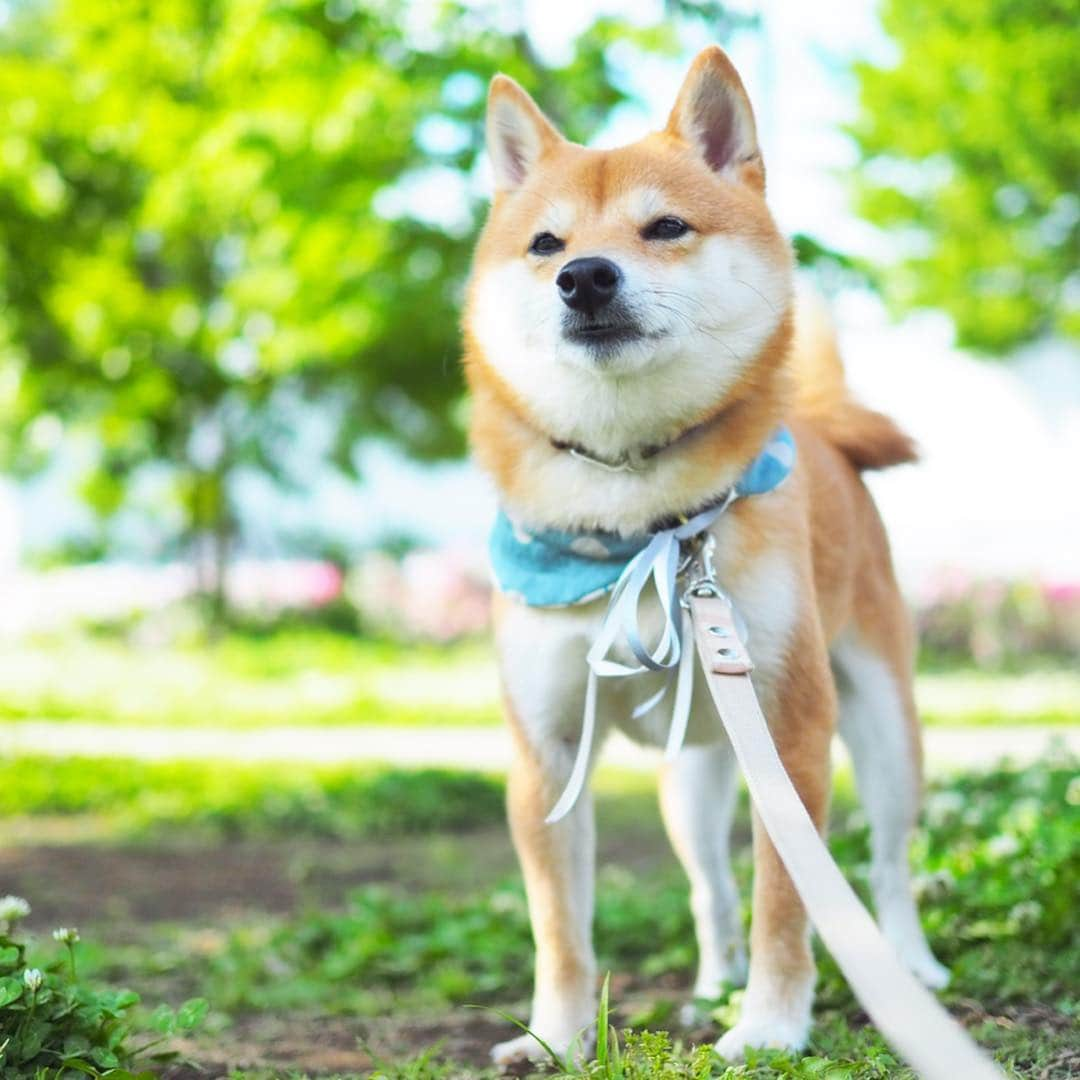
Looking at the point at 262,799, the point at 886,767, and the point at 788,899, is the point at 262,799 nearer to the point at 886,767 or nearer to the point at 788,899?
the point at 886,767

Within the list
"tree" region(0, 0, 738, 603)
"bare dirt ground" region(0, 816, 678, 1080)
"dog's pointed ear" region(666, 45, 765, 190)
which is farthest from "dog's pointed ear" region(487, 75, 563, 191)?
"tree" region(0, 0, 738, 603)

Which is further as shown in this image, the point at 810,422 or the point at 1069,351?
the point at 1069,351

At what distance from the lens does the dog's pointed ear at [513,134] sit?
3002 millimetres

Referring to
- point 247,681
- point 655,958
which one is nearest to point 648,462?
point 655,958

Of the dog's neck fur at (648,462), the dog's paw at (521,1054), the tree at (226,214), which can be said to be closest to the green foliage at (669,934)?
the dog's paw at (521,1054)

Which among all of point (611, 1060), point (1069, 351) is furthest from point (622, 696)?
point (1069, 351)

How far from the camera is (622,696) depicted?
2750 millimetres

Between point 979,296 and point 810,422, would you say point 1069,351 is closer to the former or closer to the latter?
point 979,296

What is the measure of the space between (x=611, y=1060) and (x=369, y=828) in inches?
178

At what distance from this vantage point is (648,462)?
2670 mm

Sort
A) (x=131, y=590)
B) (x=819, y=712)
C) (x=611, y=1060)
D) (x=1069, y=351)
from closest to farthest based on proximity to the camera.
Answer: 1. (x=611, y=1060)
2. (x=819, y=712)
3. (x=131, y=590)
4. (x=1069, y=351)

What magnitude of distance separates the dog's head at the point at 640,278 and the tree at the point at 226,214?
280 centimetres

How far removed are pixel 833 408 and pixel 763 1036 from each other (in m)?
1.87

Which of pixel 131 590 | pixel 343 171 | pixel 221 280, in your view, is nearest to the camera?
pixel 343 171
